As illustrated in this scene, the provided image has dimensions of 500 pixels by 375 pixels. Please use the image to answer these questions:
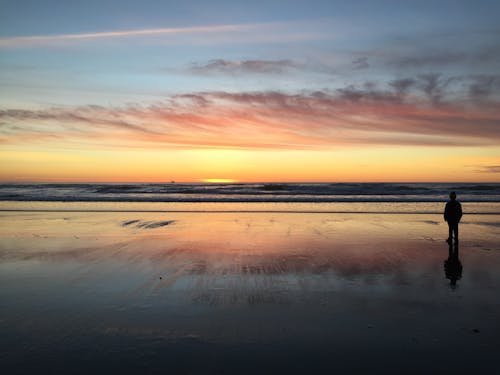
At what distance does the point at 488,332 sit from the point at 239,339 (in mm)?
3505

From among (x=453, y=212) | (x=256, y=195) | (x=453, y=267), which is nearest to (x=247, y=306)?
(x=453, y=267)

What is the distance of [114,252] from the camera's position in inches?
436

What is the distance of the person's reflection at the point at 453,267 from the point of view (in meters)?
8.22

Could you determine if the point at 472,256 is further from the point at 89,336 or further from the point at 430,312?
the point at 89,336

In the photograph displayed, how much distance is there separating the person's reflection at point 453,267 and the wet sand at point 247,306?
0.09m

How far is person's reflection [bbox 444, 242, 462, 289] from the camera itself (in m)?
8.22

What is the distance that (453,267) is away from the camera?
9305 mm

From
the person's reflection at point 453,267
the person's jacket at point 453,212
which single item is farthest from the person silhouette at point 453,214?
the person's reflection at point 453,267

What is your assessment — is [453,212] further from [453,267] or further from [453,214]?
[453,267]

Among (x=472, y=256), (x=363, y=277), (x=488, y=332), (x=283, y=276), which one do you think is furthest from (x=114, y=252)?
(x=472, y=256)

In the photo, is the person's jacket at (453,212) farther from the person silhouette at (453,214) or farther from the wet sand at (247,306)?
the wet sand at (247,306)

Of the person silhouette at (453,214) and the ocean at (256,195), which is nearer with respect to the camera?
the person silhouette at (453,214)

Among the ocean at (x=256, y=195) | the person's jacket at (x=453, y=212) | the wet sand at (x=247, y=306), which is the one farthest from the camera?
the ocean at (x=256, y=195)

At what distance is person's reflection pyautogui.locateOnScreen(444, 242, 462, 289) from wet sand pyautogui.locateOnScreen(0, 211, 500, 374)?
0.29 ft
